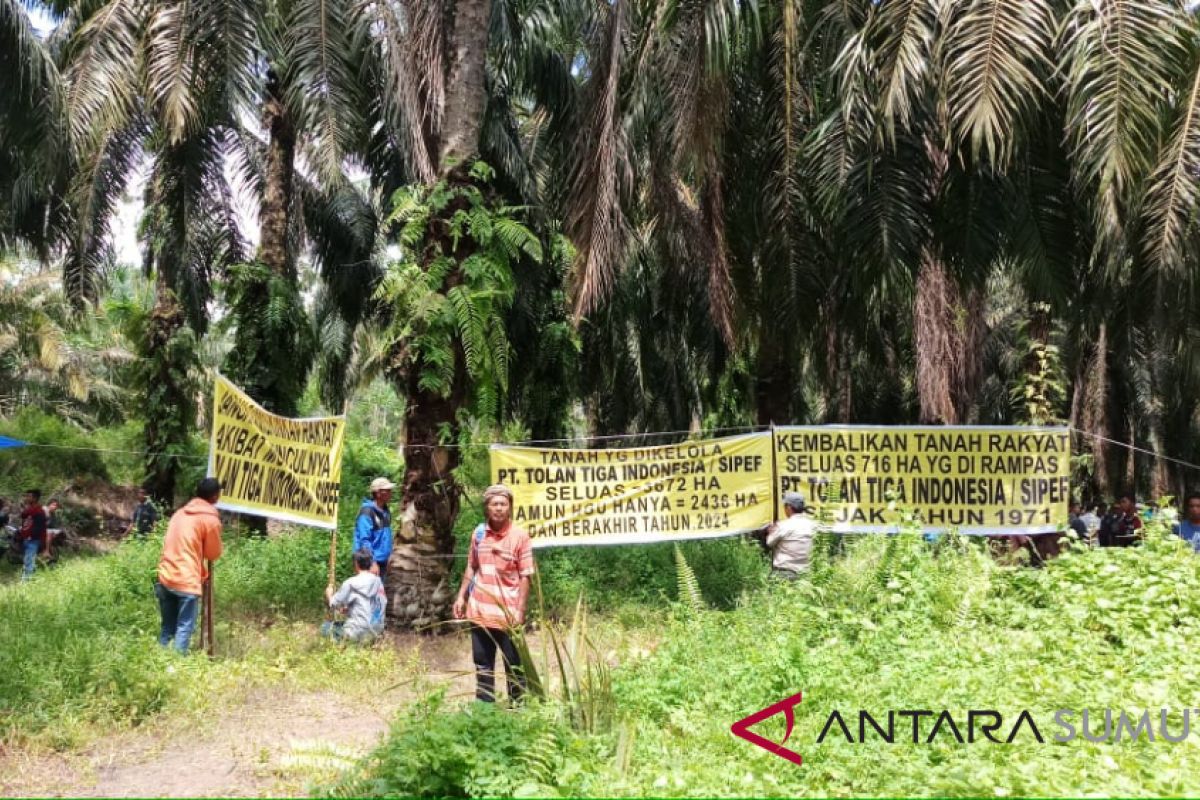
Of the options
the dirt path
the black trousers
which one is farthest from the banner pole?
the dirt path

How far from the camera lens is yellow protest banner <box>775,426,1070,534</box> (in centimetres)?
871

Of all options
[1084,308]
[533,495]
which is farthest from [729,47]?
[1084,308]

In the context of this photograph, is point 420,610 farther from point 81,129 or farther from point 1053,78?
point 1053,78

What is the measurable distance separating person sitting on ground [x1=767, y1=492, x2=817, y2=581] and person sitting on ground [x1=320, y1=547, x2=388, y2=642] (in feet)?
10.9

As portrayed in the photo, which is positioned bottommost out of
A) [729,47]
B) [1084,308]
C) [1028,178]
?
[1084,308]

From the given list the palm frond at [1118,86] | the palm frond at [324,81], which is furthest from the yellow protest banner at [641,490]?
the palm frond at [324,81]

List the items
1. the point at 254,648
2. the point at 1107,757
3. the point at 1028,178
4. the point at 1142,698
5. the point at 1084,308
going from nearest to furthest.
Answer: the point at 1107,757 < the point at 1142,698 < the point at 254,648 < the point at 1028,178 < the point at 1084,308

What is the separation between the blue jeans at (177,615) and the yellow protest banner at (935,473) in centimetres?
502

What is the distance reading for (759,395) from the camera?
12.6 meters

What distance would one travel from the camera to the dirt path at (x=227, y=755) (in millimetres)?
4875

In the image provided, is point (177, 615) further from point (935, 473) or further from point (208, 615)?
point (935, 473)

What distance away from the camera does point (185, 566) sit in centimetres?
709

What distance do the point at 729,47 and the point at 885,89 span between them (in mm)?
1650

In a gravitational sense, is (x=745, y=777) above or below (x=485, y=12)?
below
